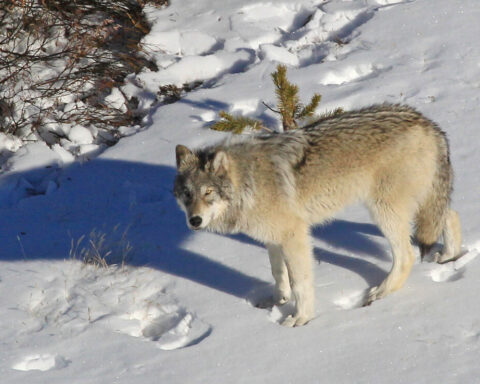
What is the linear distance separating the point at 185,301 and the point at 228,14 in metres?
6.96

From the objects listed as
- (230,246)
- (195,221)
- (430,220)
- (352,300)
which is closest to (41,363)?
(195,221)

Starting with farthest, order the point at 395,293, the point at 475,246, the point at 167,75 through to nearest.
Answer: the point at 167,75, the point at 475,246, the point at 395,293

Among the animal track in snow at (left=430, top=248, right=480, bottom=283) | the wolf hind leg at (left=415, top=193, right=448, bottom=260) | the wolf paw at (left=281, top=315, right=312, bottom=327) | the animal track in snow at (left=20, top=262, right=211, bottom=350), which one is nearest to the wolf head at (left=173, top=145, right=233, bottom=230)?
the animal track in snow at (left=20, top=262, right=211, bottom=350)

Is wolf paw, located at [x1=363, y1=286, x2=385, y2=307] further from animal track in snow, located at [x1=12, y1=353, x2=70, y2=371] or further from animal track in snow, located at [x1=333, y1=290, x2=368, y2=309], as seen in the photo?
animal track in snow, located at [x1=12, y1=353, x2=70, y2=371]

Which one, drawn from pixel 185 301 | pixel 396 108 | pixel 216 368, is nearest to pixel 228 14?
pixel 396 108

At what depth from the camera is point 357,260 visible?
6.55 meters

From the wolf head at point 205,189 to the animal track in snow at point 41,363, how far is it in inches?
61.6

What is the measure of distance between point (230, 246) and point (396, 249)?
188cm

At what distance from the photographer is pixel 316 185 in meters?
5.91

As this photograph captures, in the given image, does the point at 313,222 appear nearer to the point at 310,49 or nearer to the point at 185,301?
the point at 185,301

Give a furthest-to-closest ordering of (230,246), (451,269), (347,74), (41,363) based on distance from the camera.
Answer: (347,74) → (230,246) → (451,269) → (41,363)

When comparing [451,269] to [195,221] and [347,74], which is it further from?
[347,74]

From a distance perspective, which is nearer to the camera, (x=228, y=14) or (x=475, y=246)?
(x=475, y=246)

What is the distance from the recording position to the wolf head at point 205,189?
18.1 feet
